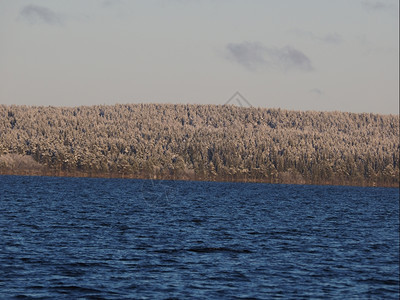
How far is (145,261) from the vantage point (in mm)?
41938

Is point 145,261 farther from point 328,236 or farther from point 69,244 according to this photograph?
point 328,236

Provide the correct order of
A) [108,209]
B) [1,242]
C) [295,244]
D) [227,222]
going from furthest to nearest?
[108,209] → [227,222] → [295,244] → [1,242]

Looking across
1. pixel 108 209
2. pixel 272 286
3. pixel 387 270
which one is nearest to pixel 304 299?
A: pixel 272 286

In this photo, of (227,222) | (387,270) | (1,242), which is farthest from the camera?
(227,222)

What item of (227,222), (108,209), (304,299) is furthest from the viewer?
(108,209)

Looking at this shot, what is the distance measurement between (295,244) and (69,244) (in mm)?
17694

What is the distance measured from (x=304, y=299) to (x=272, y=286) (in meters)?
3.08

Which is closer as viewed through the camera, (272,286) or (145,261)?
(272,286)

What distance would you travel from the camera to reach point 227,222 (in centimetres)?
7194

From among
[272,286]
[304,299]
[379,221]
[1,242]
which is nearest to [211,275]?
[272,286]

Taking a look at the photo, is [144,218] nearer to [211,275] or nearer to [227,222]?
[227,222]

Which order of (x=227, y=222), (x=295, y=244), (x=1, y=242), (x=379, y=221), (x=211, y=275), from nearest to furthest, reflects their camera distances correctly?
(x=211, y=275) < (x=1, y=242) < (x=295, y=244) < (x=227, y=222) < (x=379, y=221)

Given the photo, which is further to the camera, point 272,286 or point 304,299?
point 272,286

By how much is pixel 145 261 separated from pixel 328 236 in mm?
23291
